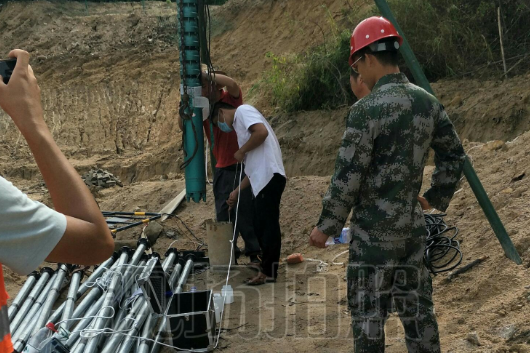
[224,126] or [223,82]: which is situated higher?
[223,82]

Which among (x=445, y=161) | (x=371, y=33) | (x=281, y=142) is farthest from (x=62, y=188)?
(x=281, y=142)

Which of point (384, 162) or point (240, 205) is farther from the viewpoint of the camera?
point (240, 205)

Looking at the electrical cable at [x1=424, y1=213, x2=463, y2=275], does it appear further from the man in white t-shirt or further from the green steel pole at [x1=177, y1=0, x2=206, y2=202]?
the man in white t-shirt

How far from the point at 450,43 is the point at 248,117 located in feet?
23.5

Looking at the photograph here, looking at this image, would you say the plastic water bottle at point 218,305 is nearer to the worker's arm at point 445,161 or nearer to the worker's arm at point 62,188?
the worker's arm at point 445,161

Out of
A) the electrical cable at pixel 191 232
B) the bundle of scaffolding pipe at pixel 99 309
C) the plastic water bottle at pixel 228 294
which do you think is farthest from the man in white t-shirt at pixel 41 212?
the electrical cable at pixel 191 232

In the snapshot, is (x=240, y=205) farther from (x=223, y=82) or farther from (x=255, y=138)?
(x=223, y=82)

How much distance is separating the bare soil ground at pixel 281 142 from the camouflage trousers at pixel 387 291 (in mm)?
715

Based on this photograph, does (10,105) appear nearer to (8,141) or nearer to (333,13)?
(333,13)

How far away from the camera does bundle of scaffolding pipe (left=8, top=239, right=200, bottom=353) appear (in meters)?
5.00

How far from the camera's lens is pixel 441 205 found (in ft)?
13.6

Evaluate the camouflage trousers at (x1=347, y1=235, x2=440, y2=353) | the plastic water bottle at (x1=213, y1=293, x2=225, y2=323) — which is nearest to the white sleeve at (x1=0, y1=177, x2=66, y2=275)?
the camouflage trousers at (x1=347, y1=235, x2=440, y2=353)

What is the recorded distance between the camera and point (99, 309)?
18.2 ft

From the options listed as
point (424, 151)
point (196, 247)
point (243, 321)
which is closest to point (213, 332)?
point (243, 321)
